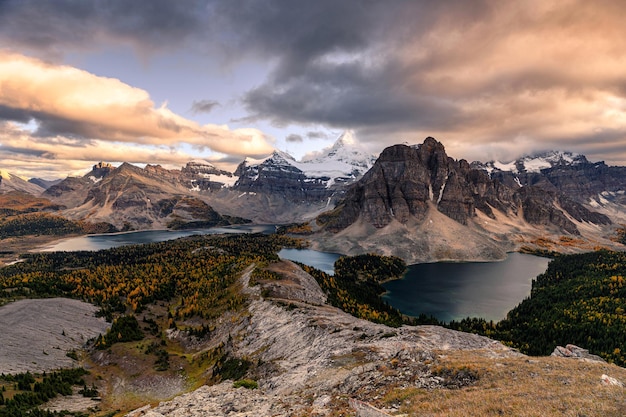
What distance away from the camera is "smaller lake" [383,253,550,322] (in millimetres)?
131812

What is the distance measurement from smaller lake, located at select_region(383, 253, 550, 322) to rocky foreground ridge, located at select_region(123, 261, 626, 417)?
8539 cm

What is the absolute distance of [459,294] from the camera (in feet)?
510

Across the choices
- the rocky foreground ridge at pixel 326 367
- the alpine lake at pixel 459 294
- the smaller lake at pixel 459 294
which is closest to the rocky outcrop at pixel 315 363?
the rocky foreground ridge at pixel 326 367

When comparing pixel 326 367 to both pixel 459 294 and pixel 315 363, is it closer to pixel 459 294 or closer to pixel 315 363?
pixel 315 363

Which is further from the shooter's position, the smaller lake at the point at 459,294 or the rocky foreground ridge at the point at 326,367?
the smaller lake at the point at 459,294

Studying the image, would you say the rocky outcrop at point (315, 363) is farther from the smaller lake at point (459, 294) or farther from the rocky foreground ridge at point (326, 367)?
the smaller lake at point (459, 294)

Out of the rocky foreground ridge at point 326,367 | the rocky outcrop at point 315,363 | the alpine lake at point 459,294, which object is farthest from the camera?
the alpine lake at point 459,294

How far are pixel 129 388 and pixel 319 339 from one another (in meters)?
36.5

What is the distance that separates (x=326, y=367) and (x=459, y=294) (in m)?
139

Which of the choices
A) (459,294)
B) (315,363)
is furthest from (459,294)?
(315,363)

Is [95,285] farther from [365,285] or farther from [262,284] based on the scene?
[365,285]

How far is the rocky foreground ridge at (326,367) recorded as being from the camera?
89.9 ft

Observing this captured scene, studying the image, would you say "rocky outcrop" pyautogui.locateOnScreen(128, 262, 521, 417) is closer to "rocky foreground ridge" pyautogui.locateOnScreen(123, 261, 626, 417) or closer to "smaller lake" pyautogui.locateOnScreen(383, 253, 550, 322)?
"rocky foreground ridge" pyautogui.locateOnScreen(123, 261, 626, 417)

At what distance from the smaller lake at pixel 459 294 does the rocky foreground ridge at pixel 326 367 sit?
8539 cm
